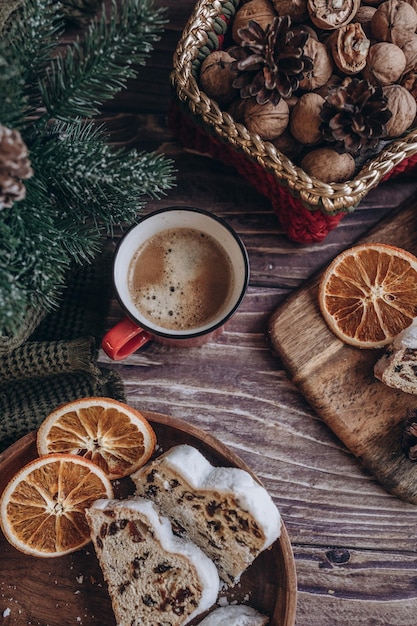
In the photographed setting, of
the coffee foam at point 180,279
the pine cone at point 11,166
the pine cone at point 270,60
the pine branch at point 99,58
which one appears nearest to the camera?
the pine cone at point 11,166

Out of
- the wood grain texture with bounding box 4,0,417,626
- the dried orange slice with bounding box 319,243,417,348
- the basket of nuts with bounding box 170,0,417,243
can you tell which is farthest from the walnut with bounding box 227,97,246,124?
the dried orange slice with bounding box 319,243,417,348

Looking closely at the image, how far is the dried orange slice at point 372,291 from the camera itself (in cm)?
135

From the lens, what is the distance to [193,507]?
125cm

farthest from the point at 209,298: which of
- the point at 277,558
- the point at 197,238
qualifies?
the point at 277,558

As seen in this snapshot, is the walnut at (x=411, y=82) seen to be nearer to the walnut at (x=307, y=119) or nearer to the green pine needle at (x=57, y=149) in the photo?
the walnut at (x=307, y=119)

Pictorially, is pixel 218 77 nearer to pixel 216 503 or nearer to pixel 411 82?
pixel 411 82

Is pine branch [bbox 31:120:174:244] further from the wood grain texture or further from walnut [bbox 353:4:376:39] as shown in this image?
walnut [bbox 353:4:376:39]

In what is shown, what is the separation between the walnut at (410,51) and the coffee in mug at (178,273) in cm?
45

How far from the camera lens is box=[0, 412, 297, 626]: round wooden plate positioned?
1.30 meters

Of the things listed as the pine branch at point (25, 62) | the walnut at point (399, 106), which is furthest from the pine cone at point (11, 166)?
the walnut at point (399, 106)

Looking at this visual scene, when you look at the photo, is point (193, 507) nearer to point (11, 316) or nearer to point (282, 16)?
point (11, 316)

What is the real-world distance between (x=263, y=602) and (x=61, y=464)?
1.55 feet

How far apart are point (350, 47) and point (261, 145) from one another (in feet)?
0.76

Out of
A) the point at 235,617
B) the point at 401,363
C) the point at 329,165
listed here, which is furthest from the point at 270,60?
the point at 235,617
